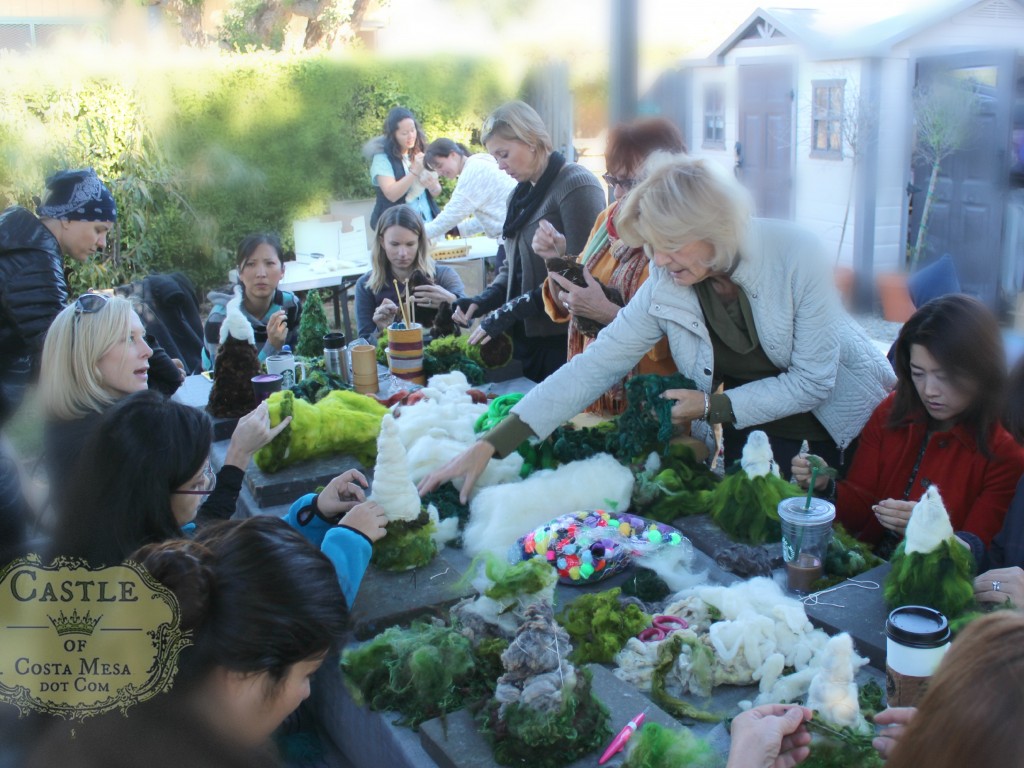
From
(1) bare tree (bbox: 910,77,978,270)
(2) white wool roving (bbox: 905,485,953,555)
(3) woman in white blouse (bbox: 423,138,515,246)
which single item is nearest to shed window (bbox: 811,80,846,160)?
(1) bare tree (bbox: 910,77,978,270)

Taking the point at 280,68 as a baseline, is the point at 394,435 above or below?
below

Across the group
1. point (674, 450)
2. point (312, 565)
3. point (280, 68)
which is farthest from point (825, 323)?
point (280, 68)

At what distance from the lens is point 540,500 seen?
238 cm

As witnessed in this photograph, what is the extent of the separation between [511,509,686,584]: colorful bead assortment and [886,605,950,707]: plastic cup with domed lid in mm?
668

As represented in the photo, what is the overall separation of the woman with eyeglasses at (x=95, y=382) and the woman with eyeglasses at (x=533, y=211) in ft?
4.21

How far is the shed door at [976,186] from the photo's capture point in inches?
Result: 104

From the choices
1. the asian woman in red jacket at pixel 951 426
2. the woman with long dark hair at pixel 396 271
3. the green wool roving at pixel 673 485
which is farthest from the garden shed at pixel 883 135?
the woman with long dark hair at pixel 396 271

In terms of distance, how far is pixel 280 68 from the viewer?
953 cm

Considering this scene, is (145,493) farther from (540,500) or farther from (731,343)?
(731,343)

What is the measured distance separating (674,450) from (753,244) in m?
0.60

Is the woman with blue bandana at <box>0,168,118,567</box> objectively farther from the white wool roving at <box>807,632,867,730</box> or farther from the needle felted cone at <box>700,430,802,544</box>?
the white wool roving at <box>807,632,867,730</box>

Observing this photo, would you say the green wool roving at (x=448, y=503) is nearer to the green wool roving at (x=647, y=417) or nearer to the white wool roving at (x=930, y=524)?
the green wool roving at (x=647, y=417)

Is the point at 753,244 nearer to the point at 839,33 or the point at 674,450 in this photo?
the point at 674,450

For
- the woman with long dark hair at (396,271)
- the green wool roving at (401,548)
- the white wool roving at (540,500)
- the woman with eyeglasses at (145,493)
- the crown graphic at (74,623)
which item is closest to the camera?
the crown graphic at (74,623)
